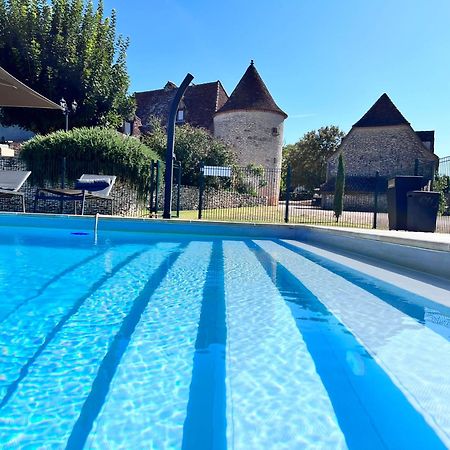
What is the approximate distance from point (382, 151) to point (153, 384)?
32.3 m

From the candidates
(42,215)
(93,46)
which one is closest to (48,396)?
(42,215)

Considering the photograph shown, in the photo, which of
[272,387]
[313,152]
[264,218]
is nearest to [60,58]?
[264,218]

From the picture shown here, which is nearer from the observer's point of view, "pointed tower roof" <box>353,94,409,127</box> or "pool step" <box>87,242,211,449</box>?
"pool step" <box>87,242,211,449</box>

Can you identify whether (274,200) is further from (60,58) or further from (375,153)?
(60,58)

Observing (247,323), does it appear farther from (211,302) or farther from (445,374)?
(445,374)

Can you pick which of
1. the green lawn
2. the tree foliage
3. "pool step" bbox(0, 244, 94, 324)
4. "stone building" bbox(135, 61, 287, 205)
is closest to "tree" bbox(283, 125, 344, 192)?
"stone building" bbox(135, 61, 287, 205)

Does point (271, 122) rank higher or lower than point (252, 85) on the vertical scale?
lower

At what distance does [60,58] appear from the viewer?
50.5 feet

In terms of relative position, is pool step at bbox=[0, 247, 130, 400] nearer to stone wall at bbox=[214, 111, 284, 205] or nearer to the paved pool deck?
the paved pool deck

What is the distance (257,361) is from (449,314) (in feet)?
6.20

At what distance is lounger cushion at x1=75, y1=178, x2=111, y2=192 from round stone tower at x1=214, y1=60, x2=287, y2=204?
18.6m

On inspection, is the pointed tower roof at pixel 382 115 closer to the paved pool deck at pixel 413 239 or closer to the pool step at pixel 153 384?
the paved pool deck at pixel 413 239

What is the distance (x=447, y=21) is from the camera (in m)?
8.98

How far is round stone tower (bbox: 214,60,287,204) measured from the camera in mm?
27188
